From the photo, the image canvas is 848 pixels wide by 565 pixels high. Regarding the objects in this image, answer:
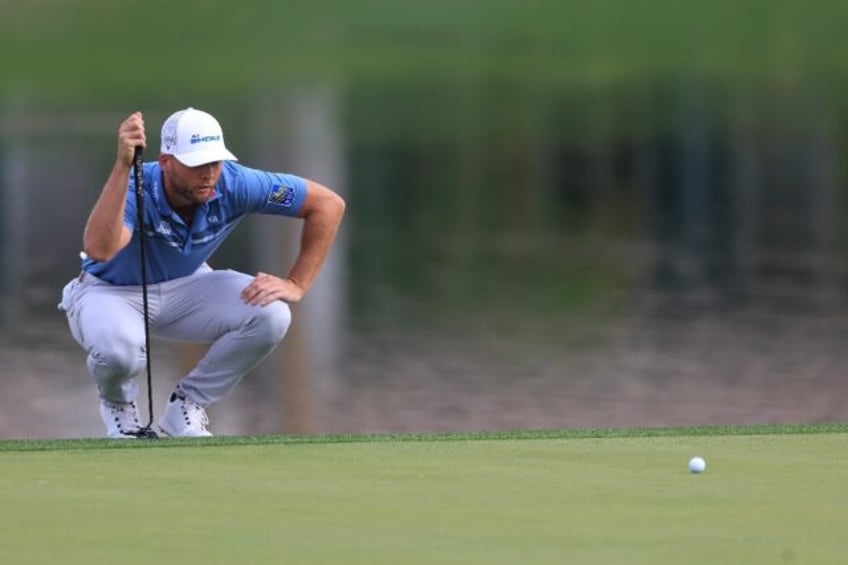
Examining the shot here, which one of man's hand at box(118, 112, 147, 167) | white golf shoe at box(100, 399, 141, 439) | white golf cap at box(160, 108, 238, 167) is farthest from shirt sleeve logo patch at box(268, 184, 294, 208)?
white golf shoe at box(100, 399, 141, 439)

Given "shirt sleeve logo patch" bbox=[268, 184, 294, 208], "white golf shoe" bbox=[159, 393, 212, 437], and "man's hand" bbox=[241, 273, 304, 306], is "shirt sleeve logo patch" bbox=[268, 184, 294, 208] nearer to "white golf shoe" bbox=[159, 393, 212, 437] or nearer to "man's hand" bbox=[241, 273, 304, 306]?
"man's hand" bbox=[241, 273, 304, 306]

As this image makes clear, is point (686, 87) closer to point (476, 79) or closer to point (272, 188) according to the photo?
point (476, 79)

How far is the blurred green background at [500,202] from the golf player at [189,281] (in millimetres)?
2552

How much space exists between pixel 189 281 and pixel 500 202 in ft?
54.4

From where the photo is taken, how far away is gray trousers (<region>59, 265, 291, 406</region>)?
29.1ft

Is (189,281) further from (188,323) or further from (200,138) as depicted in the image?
(200,138)

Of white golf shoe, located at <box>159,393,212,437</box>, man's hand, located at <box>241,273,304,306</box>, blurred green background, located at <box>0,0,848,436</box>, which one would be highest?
man's hand, located at <box>241,273,304,306</box>

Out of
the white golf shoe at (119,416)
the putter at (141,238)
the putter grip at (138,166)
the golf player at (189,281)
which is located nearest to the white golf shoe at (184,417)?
the golf player at (189,281)

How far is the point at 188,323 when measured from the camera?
9219 mm

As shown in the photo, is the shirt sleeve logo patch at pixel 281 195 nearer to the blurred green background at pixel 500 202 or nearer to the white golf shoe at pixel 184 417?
the white golf shoe at pixel 184 417

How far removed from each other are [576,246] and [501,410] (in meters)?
9.07

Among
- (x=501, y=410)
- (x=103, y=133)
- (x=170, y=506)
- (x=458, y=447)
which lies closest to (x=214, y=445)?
(x=458, y=447)

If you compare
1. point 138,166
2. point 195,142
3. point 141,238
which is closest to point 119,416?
point 141,238

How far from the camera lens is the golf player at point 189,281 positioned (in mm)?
8688
